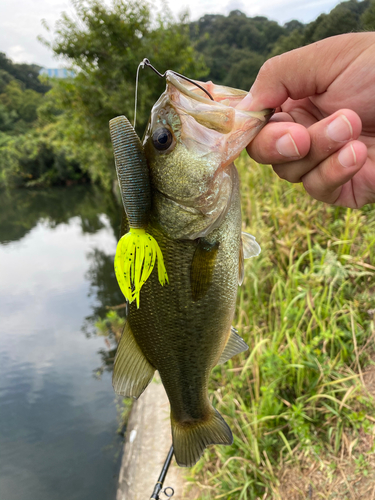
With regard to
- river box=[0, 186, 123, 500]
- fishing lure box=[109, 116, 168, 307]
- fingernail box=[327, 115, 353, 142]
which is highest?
fingernail box=[327, 115, 353, 142]

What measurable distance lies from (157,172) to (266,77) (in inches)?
22.0

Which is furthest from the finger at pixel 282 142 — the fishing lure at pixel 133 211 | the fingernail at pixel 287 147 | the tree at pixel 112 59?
the tree at pixel 112 59

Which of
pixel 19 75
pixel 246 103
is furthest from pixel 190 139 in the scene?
pixel 19 75

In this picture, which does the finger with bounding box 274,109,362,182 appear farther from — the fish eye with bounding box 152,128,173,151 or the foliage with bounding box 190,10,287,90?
the foliage with bounding box 190,10,287,90

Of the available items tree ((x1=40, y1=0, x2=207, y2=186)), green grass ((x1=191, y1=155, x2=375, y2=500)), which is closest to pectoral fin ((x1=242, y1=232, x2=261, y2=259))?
green grass ((x1=191, y1=155, x2=375, y2=500))

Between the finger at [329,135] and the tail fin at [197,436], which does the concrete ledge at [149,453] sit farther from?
the finger at [329,135]

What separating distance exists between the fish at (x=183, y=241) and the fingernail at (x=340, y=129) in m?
0.26

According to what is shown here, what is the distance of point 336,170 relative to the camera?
118cm

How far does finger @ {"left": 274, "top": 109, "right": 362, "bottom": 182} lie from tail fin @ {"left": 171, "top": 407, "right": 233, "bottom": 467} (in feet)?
4.08

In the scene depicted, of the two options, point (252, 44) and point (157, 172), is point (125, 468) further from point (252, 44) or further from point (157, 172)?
point (252, 44)

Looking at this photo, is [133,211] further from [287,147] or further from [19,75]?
[19,75]

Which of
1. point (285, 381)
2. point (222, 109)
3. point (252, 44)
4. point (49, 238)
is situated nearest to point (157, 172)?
point (222, 109)

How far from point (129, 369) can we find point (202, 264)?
574 millimetres

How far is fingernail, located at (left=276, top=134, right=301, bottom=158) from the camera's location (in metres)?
1.17
